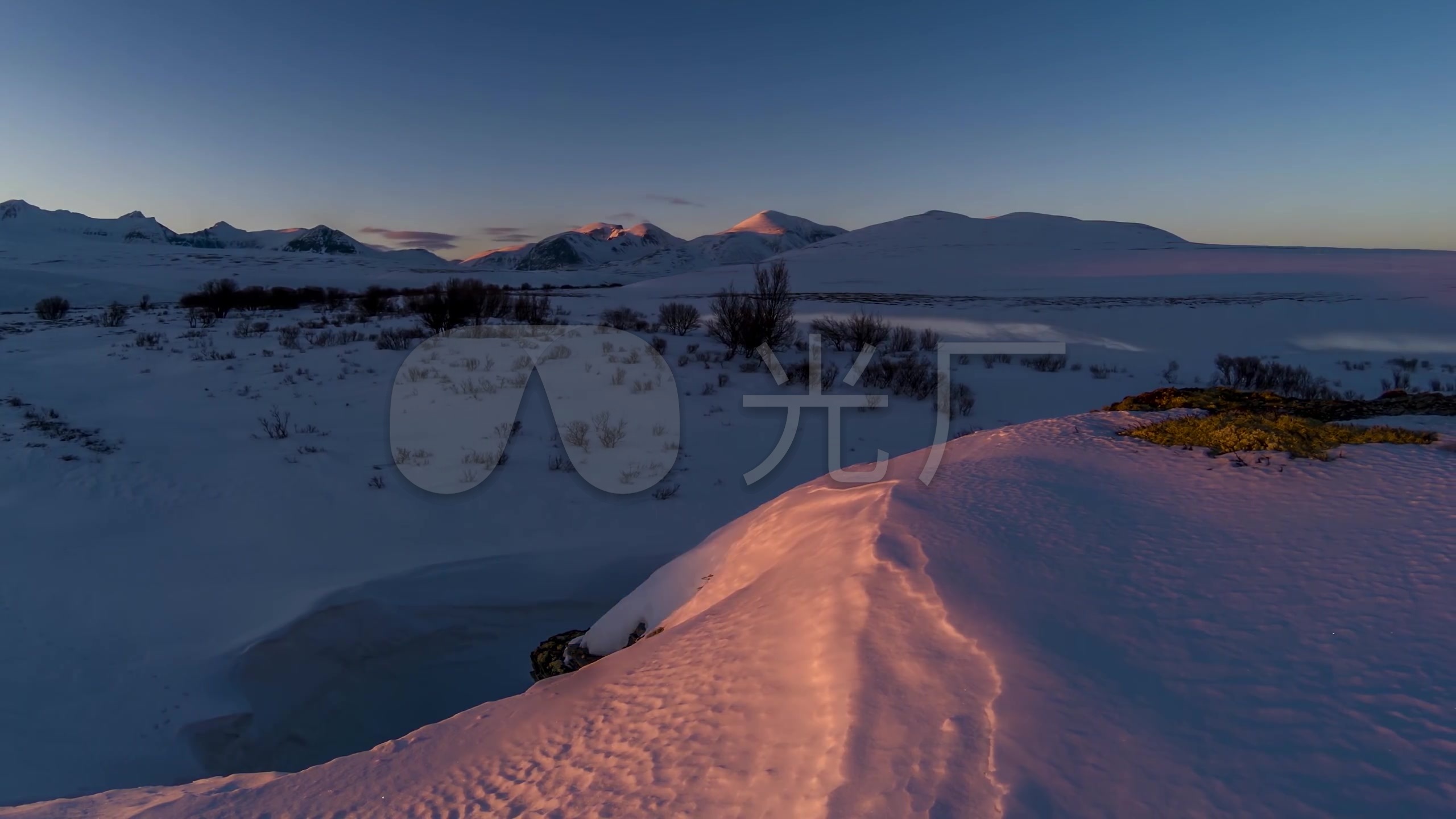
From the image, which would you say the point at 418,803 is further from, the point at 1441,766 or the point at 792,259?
the point at 792,259

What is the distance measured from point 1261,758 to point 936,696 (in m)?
0.52

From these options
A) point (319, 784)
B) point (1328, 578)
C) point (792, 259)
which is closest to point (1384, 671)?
point (1328, 578)

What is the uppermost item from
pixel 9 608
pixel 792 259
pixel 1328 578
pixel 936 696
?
pixel 792 259

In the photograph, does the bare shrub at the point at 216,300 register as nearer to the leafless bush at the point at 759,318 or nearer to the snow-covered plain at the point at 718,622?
the snow-covered plain at the point at 718,622

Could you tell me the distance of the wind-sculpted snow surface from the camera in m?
1.10

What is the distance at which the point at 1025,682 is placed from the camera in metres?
1.33

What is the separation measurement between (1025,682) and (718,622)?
3.05ft

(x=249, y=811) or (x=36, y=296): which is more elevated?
(x=36, y=296)

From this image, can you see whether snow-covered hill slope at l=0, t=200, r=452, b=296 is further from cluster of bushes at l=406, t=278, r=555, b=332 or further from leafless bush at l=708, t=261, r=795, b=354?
leafless bush at l=708, t=261, r=795, b=354

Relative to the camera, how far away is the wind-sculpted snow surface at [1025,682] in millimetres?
1097

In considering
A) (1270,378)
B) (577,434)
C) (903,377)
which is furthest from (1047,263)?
(577,434)

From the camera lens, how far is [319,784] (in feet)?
5.87

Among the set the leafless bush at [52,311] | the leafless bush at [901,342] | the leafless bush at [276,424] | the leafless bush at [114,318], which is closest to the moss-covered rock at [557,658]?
the leafless bush at [276,424]

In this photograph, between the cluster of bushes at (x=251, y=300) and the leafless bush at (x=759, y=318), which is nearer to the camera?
the leafless bush at (x=759, y=318)
